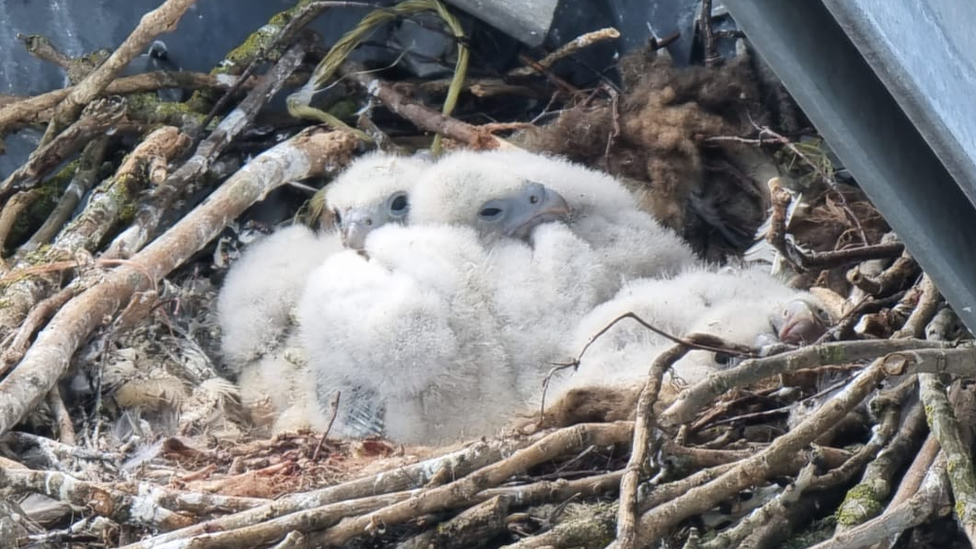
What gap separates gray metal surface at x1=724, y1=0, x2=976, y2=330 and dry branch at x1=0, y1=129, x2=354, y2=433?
6.58 ft

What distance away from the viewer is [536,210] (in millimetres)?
A: 3793

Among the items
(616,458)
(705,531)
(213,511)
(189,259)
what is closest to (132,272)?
(189,259)

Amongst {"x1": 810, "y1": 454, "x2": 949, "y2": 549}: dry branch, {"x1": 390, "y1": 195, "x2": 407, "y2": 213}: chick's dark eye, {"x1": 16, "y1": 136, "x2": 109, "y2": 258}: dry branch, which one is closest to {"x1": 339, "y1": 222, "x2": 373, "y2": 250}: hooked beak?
{"x1": 390, "y1": 195, "x2": 407, "y2": 213}: chick's dark eye

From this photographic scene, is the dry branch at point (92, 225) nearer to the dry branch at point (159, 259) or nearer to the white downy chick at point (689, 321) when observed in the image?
the dry branch at point (159, 259)

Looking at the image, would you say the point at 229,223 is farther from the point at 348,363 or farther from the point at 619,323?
the point at 619,323

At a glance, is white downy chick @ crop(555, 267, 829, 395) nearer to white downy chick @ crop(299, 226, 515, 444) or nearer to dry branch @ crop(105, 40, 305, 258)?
white downy chick @ crop(299, 226, 515, 444)

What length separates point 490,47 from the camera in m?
4.62

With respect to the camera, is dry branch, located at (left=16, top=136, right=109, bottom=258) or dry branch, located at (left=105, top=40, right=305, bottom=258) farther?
dry branch, located at (left=16, top=136, right=109, bottom=258)

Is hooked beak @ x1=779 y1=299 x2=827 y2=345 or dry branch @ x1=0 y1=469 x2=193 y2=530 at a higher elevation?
dry branch @ x1=0 y1=469 x2=193 y2=530

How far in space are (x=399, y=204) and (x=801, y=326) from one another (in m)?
1.27

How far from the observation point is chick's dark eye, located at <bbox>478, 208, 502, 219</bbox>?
12.6ft

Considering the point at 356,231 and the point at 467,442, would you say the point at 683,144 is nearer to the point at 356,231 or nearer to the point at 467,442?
the point at 356,231

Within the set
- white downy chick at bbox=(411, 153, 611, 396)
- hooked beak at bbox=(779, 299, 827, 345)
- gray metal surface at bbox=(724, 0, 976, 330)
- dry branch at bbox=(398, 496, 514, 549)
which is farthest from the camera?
white downy chick at bbox=(411, 153, 611, 396)

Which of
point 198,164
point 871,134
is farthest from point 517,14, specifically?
point 871,134
